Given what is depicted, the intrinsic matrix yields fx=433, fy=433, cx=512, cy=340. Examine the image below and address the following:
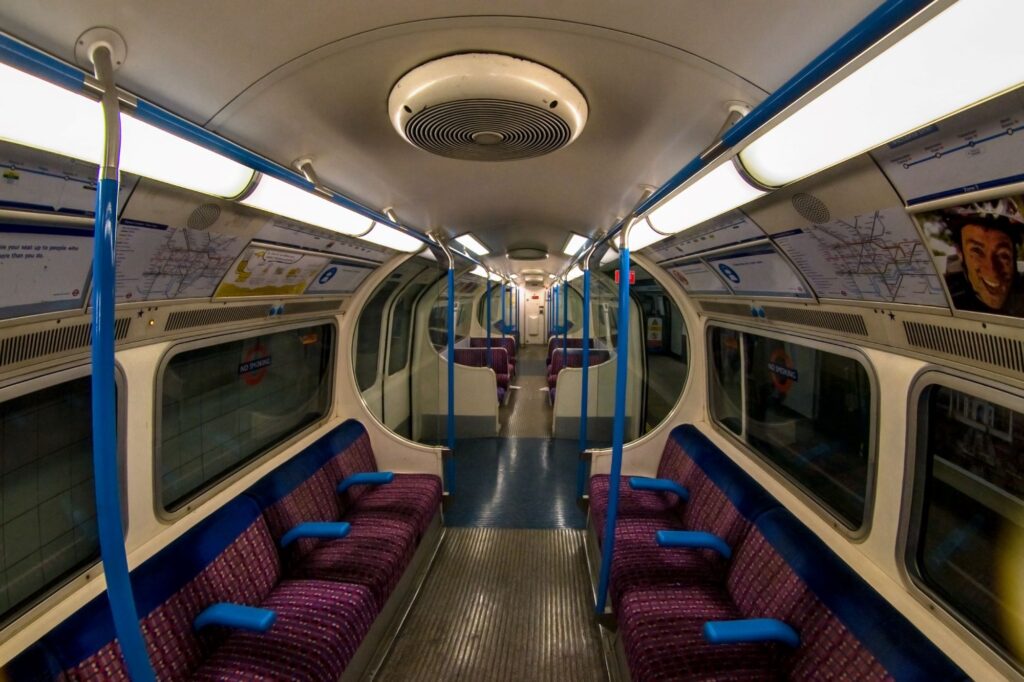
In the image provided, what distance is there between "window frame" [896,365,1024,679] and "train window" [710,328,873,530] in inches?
47.0

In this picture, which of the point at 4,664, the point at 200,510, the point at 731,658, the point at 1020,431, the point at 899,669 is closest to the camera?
the point at 4,664

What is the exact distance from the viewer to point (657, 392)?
6191mm

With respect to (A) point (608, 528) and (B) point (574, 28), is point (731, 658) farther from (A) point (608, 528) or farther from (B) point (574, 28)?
(B) point (574, 28)

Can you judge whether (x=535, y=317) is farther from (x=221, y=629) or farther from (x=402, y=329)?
(x=221, y=629)

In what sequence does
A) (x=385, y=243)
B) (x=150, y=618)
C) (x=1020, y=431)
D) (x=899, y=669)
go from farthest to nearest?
(x=385, y=243)
(x=1020, y=431)
(x=150, y=618)
(x=899, y=669)

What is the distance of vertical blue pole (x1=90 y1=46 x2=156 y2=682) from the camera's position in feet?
3.41

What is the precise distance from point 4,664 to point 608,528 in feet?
9.44

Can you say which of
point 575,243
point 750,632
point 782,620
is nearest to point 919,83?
point 750,632

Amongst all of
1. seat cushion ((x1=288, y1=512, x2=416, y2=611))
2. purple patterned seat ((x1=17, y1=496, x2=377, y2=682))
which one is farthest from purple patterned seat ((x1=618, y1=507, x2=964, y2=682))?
purple patterned seat ((x1=17, y1=496, x2=377, y2=682))

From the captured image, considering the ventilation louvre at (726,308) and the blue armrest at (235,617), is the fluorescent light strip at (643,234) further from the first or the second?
the blue armrest at (235,617)

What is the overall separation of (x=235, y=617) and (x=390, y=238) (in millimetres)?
2698

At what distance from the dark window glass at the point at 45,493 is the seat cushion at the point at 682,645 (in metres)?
2.94

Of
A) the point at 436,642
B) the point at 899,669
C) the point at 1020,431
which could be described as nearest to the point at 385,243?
the point at 436,642

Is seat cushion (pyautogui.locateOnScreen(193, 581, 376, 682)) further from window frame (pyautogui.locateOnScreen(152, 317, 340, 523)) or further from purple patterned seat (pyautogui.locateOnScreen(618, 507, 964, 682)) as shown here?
purple patterned seat (pyautogui.locateOnScreen(618, 507, 964, 682))
